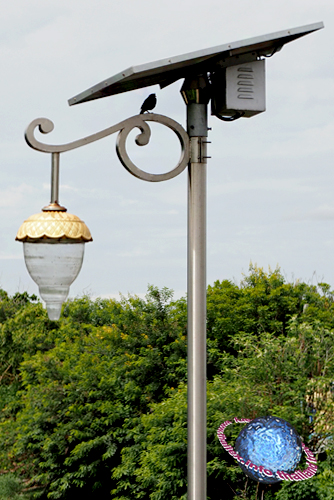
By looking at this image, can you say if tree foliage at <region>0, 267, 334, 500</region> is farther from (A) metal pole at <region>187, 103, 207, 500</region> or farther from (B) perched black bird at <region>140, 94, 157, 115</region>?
(B) perched black bird at <region>140, 94, 157, 115</region>

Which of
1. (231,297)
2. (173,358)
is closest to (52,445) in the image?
(173,358)

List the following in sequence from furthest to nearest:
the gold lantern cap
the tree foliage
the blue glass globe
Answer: the tree foliage
the blue glass globe
the gold lantern cap

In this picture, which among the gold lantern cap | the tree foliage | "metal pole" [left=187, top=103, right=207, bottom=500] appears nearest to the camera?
the gold lantern cap

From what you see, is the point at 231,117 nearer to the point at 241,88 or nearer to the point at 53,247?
the point at 241,88

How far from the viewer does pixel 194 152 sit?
9.04 ft

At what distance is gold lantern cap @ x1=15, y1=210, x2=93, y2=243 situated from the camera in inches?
101

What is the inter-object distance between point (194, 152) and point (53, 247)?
0.81 m

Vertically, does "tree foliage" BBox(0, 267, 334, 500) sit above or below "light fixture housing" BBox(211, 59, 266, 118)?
below

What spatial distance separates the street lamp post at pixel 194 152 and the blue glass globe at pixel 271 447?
180 centimetres

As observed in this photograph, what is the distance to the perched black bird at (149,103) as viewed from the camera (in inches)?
110

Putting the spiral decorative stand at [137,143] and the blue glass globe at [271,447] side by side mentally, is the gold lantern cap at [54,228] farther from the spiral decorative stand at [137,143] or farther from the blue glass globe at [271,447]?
the blue glass globe at [271,447]

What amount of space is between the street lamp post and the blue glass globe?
5.91ft

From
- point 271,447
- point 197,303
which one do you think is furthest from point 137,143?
point 271,447

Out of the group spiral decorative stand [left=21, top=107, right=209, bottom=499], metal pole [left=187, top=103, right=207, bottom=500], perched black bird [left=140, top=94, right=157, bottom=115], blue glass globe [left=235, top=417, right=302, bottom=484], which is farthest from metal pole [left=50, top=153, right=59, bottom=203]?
blue glass globe [left=235, top=417, right=302, bottom=484]
